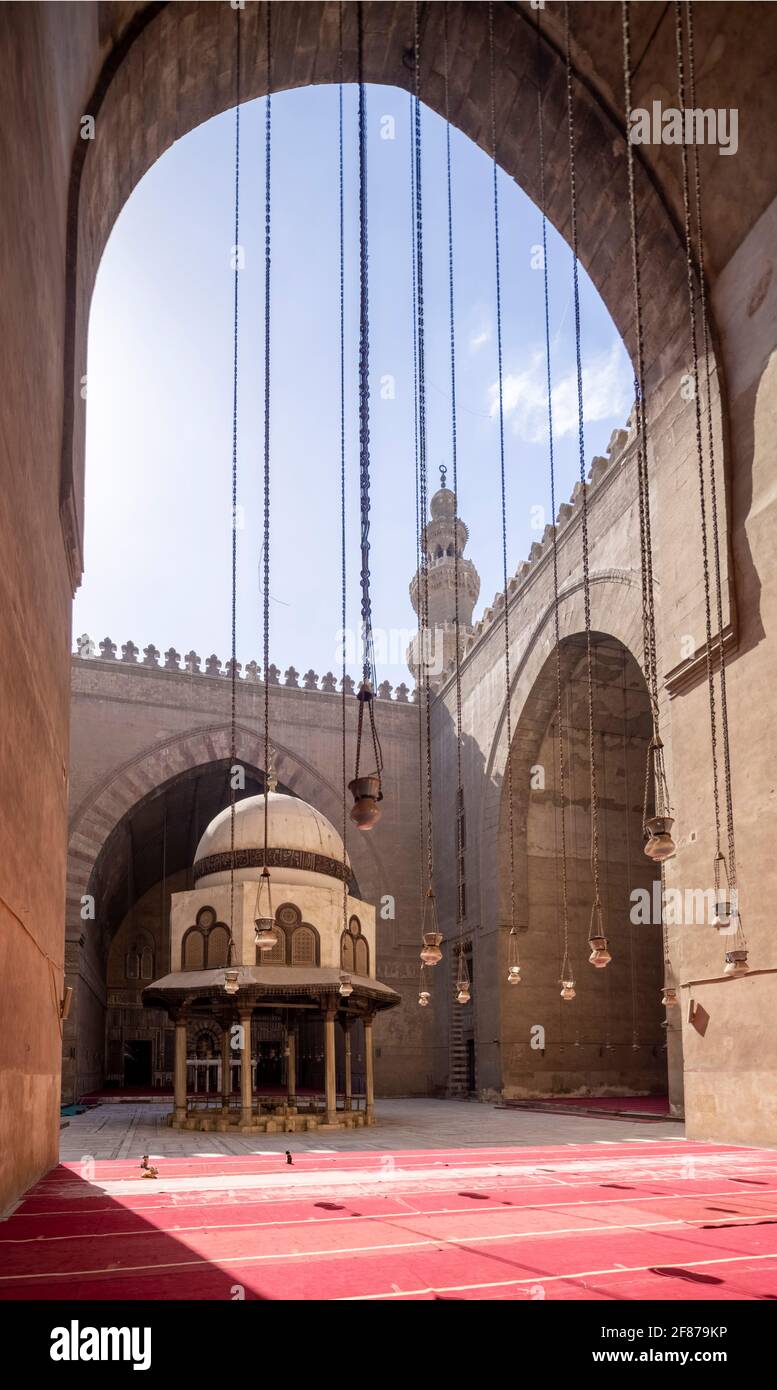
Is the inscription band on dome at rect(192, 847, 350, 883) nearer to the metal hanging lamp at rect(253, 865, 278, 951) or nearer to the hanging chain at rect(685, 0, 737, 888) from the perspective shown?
the metal hanging lamp at rect(253, 865, 278, 951)

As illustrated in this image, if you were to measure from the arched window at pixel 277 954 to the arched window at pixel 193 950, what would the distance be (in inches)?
28.5

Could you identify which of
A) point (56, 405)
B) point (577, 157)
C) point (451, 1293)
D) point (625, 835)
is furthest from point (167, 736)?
point (451, 1293)

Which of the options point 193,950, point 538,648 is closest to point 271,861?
point 193,950

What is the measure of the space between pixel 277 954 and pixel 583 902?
25.0 feet

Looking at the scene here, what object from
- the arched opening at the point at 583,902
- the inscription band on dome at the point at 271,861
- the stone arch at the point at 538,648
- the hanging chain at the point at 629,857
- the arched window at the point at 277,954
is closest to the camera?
the arched window at the point at 277,954

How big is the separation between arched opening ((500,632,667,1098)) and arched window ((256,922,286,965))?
638 cm

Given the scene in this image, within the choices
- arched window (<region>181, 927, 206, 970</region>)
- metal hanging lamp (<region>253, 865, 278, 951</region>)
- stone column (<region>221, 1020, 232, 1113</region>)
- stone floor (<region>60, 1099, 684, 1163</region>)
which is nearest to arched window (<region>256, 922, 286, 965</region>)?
metal hanging lamp (<region>253, 865, 278, 951</region>)

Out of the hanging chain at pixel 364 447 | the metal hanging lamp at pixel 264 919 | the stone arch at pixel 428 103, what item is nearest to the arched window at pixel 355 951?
the metal hanging lamp at pixel 264 919

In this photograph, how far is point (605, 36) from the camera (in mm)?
9008

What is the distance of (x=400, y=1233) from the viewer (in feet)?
13.7

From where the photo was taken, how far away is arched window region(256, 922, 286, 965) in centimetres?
1148

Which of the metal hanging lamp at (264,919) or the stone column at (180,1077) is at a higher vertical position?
the metal hanging lamp at (264,919)

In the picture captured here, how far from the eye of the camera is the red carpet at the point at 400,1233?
3.24m
